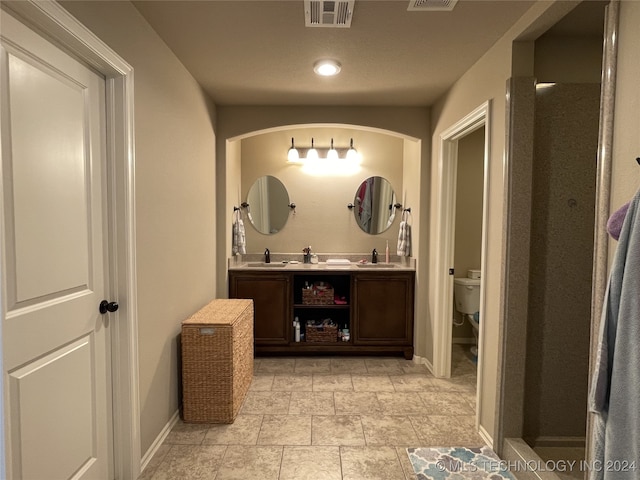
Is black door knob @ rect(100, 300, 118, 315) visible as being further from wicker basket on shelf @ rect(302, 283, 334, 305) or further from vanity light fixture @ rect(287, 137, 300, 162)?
vanity light fixture @ rect(287, 137, 300, 162)

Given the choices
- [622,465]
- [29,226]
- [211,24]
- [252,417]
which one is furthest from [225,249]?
[622,465]

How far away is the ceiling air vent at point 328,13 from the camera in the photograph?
1789mm

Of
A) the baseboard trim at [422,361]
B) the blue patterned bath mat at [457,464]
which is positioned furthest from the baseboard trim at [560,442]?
the baseboard trim at [422,361]

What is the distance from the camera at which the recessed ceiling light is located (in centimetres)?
246

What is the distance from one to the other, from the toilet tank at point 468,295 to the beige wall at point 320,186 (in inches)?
34.7

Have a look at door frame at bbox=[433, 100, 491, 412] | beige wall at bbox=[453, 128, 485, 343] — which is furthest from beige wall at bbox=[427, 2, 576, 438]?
beige wall at bbox=[453, 128, 485, 343]

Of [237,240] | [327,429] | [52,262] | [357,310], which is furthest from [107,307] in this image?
[357,310]

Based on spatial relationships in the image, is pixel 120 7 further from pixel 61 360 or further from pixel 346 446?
pixel 346 446

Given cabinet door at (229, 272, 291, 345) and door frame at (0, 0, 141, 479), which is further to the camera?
cabinet door at (229, 272, 291, 345)

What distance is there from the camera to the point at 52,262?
139cm

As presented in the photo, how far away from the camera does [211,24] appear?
2.01 metres

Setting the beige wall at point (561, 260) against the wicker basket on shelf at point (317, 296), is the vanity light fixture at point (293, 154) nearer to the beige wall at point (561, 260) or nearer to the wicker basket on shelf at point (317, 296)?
the wicker basket on shelf at point (317, 296)

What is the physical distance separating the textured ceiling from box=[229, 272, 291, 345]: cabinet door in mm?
1738

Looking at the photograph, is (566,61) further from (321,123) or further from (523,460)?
(523,460)
